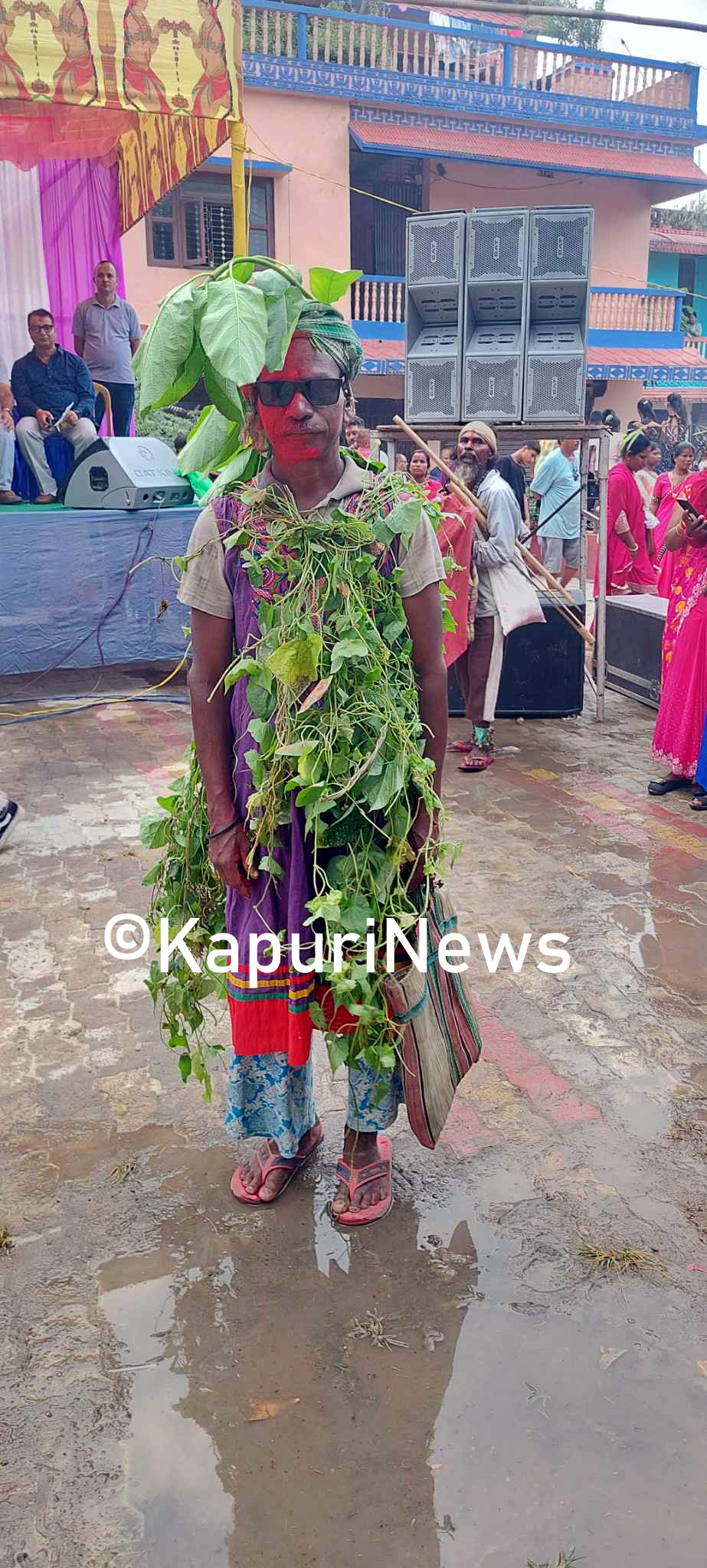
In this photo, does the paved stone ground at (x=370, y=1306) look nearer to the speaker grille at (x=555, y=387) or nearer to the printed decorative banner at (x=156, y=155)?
the speaker grille at (x=555, y=387)

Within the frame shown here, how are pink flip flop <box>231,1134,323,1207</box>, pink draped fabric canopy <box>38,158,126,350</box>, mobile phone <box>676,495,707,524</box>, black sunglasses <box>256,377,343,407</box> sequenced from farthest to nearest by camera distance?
pink draped fabric canopy <box>38,158,126,350</box> → mobile phone <box>676,495,707,524</box> → pink flip flop <box>231,1134,323,1207</box> → black sunglasses <box>256,377,343,407</box>

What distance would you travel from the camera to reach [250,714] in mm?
2277

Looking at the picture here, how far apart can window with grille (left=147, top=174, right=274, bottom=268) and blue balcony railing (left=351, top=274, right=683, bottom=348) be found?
6.31 ft

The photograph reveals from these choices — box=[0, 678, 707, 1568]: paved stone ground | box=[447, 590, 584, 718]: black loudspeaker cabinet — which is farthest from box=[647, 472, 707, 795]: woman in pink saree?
box=[0, 678, 707, 1568]: paved stone ground

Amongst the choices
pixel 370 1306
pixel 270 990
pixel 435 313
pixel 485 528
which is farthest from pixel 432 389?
pixel 370 1306

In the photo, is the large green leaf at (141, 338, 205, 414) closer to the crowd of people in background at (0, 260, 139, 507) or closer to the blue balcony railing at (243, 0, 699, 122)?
the crowd of people in background at (0, 260, 139, 507)

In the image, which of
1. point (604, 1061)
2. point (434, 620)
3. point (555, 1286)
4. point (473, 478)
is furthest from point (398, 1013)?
point (473, 478)

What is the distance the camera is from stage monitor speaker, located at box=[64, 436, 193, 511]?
25.3ft

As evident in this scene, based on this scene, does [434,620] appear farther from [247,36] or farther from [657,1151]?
[247,36]

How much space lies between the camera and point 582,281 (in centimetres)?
714

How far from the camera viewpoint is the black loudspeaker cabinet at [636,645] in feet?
24.3

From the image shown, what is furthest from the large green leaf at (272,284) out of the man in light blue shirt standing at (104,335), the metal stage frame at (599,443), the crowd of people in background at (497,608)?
the man in light blue shirt standing at (104,335)

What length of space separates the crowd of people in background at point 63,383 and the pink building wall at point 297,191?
5537 mm

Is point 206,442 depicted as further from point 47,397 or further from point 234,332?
point 47,397
